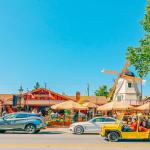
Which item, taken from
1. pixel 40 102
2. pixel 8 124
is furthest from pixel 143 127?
pixel 40 102

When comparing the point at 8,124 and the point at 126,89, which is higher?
the point at 126,89

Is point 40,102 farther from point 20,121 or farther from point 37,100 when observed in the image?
point 20,121

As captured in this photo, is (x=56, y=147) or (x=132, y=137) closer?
(x=56, y=147)

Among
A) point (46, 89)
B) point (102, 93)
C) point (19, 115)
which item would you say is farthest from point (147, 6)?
point (102, 93)

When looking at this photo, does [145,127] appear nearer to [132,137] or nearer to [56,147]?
[132,137]

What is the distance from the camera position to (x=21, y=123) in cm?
2902

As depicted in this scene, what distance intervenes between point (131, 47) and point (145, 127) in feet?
42.1

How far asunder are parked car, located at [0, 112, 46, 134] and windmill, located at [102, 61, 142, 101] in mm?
38677

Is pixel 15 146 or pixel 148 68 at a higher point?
pixel 148 68

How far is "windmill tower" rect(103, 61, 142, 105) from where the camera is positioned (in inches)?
2638

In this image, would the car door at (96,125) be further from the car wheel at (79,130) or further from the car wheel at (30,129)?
the car wheel at (30,129)

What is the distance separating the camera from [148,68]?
33.6 meters

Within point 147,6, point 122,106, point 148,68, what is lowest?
point 122,106

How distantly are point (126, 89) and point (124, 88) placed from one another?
641 mm
